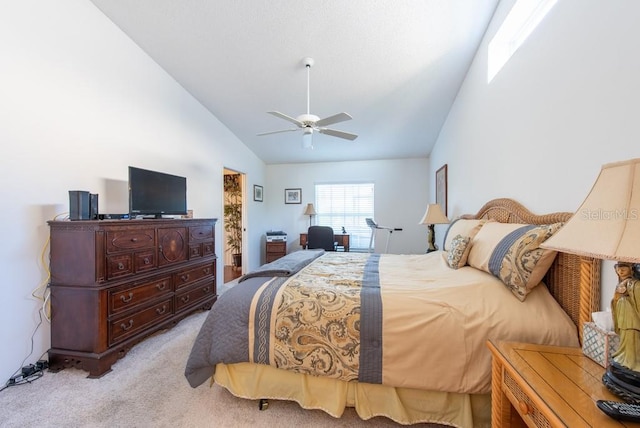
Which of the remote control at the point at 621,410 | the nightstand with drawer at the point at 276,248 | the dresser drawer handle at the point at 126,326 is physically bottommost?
the dresser drawer handle at the point at 126,326

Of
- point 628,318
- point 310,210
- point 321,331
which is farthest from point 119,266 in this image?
point 310,210

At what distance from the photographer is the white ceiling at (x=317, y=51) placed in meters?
2.25

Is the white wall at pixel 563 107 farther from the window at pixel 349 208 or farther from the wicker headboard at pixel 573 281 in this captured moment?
the window at pixel 349 208

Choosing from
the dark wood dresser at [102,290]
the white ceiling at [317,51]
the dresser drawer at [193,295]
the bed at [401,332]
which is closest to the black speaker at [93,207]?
the dark wood dresser at [102,290]

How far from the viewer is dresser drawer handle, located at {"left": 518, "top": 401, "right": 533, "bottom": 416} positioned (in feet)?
2.85

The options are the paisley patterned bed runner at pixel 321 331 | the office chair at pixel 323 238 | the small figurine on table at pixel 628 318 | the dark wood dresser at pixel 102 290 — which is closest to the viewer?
the small figurine on table at pixel 628 318

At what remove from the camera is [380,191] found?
5.75 meters

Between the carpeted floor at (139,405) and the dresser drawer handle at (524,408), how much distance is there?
Answer: 2.64 ft

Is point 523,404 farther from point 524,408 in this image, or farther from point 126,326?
point 126,326

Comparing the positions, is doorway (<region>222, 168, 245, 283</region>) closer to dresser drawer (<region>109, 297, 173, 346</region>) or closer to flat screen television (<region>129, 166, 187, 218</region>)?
flat screen television (<region>129, 166, 187, 218</region>)

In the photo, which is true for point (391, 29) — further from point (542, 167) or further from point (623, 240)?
point (623, 240)

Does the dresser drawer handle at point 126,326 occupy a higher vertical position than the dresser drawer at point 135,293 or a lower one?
lower

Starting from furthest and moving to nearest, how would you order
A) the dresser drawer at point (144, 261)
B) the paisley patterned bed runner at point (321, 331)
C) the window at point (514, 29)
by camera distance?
the dresser drawer at point (144, 261) → the window at point (514, 29) → the paisley patterned bed runner at point (321, 331)

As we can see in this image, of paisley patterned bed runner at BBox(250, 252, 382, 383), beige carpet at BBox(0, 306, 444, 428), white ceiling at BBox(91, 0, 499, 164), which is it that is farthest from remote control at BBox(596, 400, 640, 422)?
white ceiling at BBox(91, 0, 499, 164)
